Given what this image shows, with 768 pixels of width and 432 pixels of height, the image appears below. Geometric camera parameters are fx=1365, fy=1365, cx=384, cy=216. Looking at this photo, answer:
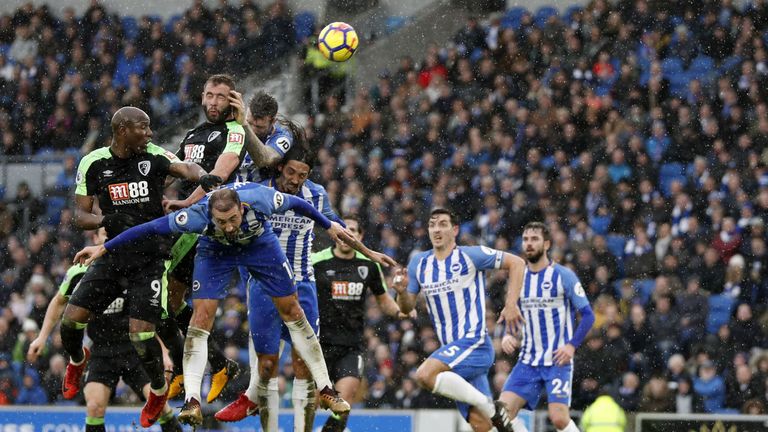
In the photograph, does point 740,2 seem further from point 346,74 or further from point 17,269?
point 17,269

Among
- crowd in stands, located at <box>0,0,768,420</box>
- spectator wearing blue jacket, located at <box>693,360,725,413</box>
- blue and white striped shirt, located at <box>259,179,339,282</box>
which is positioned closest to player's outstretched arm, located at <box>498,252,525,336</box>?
blue and white striped shirt, located at <box>259,179,339,282</box>

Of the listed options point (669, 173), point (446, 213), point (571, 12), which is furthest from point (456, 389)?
point (571, 12)

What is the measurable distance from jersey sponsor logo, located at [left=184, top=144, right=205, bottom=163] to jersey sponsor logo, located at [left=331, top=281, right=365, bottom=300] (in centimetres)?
270

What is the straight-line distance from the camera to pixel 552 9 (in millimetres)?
21281

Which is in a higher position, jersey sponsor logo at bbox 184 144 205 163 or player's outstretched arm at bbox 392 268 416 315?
jersey sponsor logo at bbox 184 144 205 163

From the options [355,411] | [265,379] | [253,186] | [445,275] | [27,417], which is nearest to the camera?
[253,186]

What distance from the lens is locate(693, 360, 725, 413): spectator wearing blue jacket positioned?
50.3ft

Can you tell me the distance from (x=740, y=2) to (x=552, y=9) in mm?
3013

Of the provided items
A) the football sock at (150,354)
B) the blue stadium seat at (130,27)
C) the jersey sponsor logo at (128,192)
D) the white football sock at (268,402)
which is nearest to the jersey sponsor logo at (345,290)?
the white football sock at (268,402)

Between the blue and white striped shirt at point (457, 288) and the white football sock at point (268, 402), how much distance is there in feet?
5.69

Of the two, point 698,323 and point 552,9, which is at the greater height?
point 552,9

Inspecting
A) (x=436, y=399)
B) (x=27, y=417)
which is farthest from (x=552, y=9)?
(x=27, y=417)

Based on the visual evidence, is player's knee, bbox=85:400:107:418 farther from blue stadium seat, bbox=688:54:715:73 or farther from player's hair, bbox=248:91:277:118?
blue stadium seat, bbox=688:54:715:73

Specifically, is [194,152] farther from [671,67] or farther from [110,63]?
[110,63]
